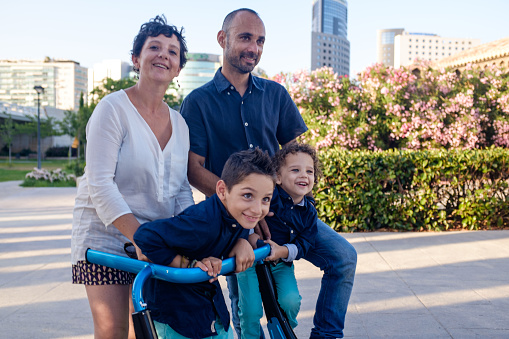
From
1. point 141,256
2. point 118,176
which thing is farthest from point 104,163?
point 141,256

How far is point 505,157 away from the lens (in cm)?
794

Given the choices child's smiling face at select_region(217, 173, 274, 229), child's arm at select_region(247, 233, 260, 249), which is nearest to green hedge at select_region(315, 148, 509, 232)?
child's arm at select_region(247, 233, 260, 249)

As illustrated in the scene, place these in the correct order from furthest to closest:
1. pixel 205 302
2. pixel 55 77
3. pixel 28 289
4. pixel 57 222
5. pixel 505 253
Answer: pixel 55 77
pixel 57 222
pixel 505 253
pixel 28 289
pixel 205 302

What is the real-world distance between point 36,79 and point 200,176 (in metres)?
182

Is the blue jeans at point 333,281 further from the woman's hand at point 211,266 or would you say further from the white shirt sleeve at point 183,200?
the woman's hand at point 211,266

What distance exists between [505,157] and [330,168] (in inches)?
113

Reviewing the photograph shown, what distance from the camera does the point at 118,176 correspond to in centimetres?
209

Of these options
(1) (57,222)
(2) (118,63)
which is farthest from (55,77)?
(1) (57,222)

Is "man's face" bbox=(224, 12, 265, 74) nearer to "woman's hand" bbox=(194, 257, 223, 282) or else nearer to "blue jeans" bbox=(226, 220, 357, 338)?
"blue jeans" bbox=(226, 220, 357, 338)

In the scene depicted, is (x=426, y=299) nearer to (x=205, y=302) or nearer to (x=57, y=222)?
(x=205, y=302)

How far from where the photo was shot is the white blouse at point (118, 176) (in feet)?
6.54

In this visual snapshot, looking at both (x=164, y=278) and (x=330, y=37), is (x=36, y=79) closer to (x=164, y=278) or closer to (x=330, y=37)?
(x=330, y=37)

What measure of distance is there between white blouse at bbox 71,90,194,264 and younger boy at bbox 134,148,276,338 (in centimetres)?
27

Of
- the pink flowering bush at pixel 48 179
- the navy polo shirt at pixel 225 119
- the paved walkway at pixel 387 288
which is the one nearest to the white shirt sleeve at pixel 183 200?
the navy polo shirt at pixel 225 119
